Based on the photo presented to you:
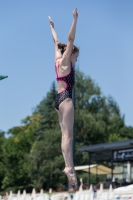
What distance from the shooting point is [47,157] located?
2338 inches

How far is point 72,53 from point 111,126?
59216mm

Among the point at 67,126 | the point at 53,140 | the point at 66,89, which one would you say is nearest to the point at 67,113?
the point at 67,126

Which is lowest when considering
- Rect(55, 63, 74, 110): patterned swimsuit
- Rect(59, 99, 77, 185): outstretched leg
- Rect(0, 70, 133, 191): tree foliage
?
Rect(59, 99, 77, 185): outstretched leg

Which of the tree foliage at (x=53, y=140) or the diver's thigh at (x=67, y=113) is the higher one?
the tree foliage at (x=53, y=140)

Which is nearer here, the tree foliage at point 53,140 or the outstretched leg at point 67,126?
the outstretched leg at point 67,126

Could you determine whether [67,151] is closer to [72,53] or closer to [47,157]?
[72,53]

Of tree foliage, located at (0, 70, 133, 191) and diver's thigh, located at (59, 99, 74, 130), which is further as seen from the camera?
tree foliage, located at (0, 70, 133, 191)

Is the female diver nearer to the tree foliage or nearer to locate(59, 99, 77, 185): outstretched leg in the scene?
locate(59, 99, 77, 185): outstretched leg

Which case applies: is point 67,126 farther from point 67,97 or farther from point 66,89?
point 66,89

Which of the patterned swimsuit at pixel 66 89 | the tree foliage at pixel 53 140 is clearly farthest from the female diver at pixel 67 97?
the tree foliage at pixel 53 140

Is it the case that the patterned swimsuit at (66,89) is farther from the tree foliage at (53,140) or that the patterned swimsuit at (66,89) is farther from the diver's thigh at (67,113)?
the tree foliage at (53,140)

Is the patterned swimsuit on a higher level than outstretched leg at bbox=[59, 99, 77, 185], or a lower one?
higher

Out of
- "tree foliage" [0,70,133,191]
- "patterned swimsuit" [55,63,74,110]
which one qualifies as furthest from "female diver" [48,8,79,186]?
"tree foliage" [0,70,133,191]

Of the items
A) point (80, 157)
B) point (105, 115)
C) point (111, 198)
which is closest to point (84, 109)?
point (105, 115)
